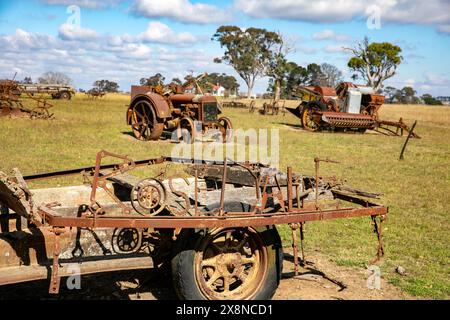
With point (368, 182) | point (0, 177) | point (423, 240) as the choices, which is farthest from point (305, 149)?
point (0, 177)

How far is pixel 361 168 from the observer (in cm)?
1195

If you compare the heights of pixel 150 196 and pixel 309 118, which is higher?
pixel 309 118

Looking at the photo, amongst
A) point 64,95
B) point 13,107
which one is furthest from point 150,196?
point 64,95

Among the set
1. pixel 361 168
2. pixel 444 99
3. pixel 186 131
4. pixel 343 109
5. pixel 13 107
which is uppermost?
pixel 444 99

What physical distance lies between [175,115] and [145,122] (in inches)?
38.9

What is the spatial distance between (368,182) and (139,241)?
7526 millimetres

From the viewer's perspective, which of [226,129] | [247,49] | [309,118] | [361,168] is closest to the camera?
[361,168]

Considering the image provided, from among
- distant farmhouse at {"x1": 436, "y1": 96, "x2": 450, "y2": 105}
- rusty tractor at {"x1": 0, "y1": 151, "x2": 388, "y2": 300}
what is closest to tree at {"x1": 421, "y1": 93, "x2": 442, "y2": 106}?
distant farmhouse at {"x1": 436, "y1": 96, "x2": 450, "y2": 105}

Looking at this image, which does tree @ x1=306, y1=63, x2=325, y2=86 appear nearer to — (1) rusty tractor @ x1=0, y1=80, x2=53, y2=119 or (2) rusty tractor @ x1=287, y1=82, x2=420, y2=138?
Answer: (2) rusty tractor @ x1=287, y1=82, x2=420, y2=138

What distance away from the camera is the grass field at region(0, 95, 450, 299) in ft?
18.5

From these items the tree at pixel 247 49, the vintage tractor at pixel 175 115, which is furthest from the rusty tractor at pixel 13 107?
the tree at pixel 247 49

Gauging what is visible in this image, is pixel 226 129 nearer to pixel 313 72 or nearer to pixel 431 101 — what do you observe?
pixel 313 72

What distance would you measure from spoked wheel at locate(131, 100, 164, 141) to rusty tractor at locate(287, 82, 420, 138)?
26.7 feet

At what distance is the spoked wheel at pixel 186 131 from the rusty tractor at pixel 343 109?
734 cm
